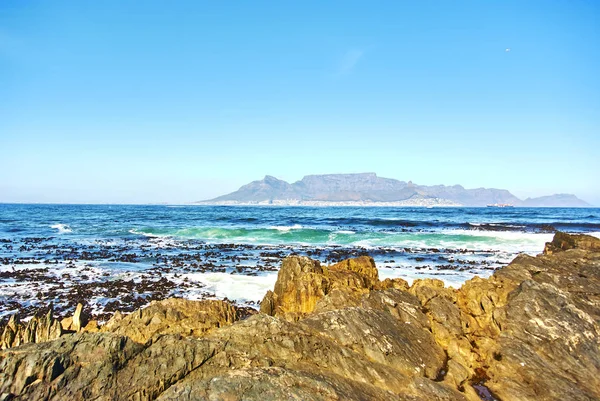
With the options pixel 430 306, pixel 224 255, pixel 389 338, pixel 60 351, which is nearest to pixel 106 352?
pixel 60 351

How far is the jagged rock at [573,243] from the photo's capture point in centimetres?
1586

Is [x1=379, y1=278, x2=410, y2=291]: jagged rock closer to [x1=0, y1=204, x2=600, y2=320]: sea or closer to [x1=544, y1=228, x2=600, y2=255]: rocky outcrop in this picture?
[x1=0, y1=204, x2=600, y2=320]: sea

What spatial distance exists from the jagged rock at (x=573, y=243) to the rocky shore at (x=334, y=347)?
531 centimetres

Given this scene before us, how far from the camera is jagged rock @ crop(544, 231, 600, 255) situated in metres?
15.9

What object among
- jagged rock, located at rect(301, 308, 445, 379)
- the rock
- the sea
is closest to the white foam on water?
the sea

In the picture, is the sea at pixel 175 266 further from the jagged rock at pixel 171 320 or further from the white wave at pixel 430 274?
the jagged rock at pixel 171 320

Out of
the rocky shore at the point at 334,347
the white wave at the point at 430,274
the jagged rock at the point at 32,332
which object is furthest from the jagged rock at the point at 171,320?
the white wave at the point at 430,274

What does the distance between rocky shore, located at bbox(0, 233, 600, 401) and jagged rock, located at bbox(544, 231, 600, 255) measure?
531 cm

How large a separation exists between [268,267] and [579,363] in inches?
712

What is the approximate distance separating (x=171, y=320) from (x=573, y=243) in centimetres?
1758

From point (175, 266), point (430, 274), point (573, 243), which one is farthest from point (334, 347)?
point (175, 266)

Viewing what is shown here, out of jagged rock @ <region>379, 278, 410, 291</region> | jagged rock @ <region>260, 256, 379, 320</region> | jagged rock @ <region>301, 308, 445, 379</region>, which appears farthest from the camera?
jagged rock @ <region>379, 278, 410, 291</region>

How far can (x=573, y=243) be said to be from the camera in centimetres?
1638

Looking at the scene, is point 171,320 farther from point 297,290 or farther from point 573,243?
point 573,243
